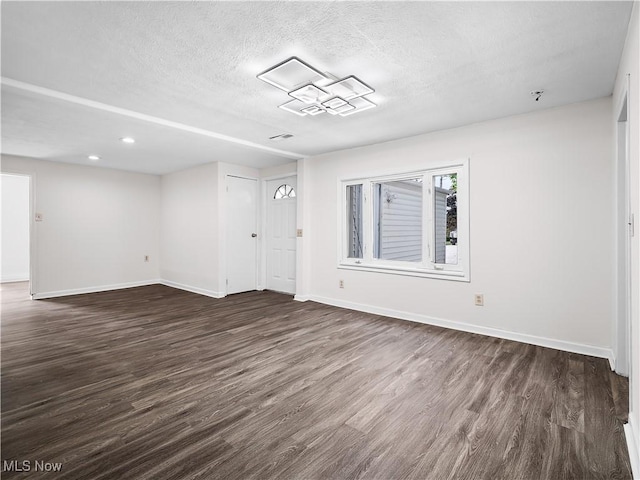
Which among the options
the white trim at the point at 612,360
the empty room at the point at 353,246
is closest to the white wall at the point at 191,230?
the empty room at the point at 353,246

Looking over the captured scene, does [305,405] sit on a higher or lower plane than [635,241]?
lower

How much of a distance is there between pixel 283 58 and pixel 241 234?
13.6 feet

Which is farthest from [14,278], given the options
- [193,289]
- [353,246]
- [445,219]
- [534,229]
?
[534,229]

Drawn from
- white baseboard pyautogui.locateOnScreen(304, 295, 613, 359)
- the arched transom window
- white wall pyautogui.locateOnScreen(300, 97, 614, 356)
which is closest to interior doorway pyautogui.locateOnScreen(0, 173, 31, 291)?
the arched transom window

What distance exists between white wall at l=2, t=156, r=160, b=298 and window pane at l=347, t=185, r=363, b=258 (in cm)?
456

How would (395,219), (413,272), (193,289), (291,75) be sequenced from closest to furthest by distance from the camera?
(291,75)
(413,272)
(395,219)
(193,289)

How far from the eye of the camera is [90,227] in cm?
619

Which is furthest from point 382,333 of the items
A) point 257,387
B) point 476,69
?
point 476,69

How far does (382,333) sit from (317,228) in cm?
219

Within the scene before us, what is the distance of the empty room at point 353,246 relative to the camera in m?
1.79

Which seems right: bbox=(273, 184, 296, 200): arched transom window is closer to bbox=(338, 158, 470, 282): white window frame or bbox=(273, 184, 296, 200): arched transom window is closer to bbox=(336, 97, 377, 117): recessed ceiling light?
bbox=(338, 158, 470, 282): white window frame

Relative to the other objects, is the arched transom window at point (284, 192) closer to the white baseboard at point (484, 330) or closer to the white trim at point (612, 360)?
the white baseboard at point (484, 330)

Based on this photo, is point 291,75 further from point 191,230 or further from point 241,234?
point 191,230

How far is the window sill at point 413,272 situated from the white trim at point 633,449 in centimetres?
199
